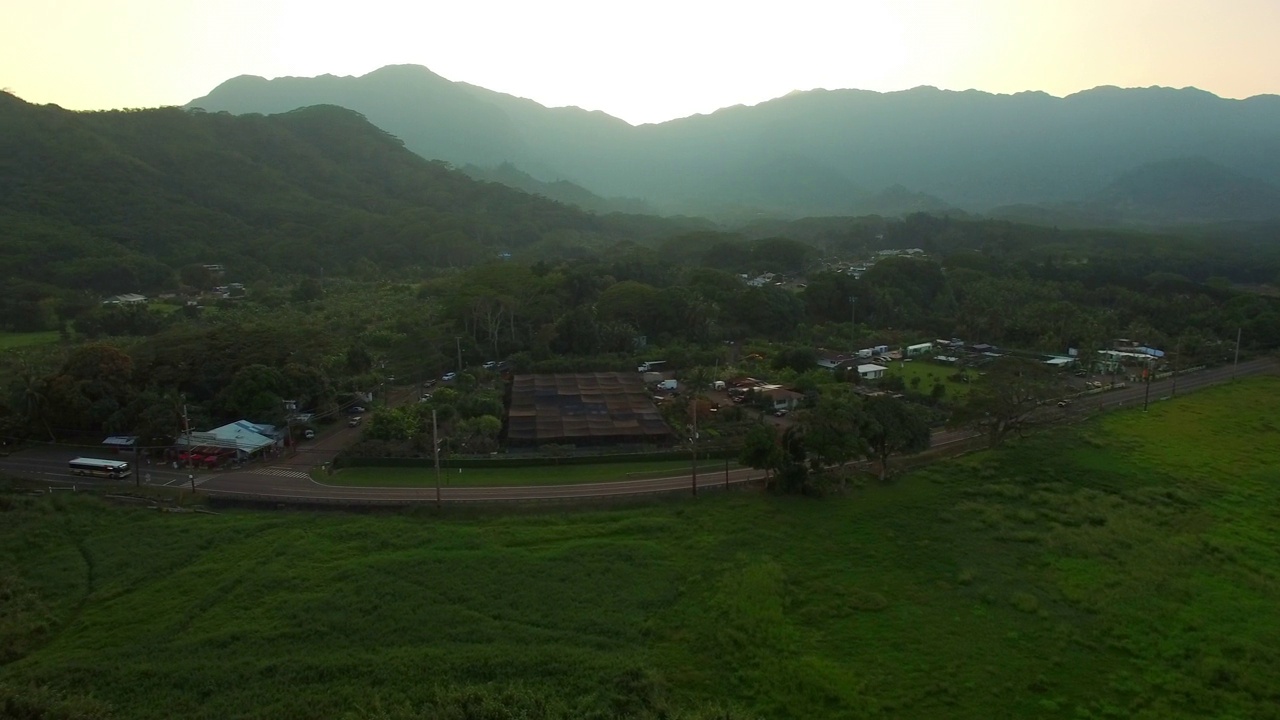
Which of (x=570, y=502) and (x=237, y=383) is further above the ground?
(x=237, y=383)

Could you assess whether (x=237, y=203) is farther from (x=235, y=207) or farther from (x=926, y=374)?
(x=926, y=374)

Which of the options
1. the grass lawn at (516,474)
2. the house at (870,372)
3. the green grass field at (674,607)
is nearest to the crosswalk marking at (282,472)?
the grass lawn at (516,474)

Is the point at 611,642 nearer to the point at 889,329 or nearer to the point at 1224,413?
the point at 1224,413

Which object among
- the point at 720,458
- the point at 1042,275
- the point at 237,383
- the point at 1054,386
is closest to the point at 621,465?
the point at 720,458

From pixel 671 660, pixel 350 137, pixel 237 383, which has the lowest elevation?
pixel 671 660

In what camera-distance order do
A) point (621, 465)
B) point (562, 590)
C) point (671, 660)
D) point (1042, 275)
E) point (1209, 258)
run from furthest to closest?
point (1209, 258) < point (1042, 275) < point (621, 465) < point (562, 590) < point (671, 660)

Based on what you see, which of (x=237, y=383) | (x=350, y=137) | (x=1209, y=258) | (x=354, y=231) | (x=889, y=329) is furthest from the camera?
(x=350, y=137)
